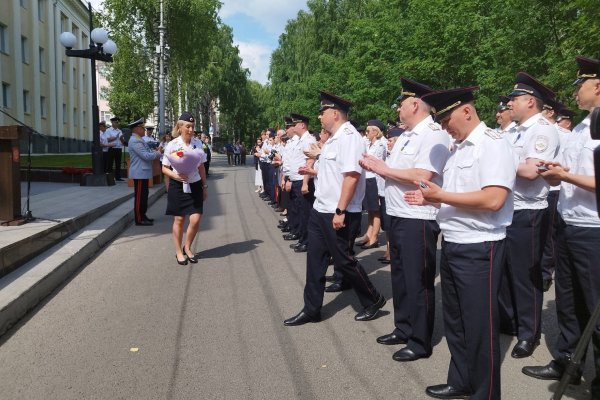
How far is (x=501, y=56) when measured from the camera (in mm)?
17062

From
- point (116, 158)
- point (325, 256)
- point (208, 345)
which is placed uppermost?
point (116, 158)

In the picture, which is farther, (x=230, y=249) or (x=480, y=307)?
(x=230, y=249)

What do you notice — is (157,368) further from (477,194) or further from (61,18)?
(61,18)

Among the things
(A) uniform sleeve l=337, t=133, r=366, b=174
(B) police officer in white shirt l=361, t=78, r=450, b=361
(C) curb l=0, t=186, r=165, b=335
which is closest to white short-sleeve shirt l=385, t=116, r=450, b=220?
(B) police officer in white shirt l=361, t=78, r=450, b=361

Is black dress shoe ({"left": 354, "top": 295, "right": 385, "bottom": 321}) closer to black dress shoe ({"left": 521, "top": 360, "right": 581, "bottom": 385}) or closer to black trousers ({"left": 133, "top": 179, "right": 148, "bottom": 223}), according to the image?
black dress shoe ({"left": 521, "top": 360, "right": 581, "bottom": 385})

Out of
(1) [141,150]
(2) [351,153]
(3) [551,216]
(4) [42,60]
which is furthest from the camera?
(4) [42,60]

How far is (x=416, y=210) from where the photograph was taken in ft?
12.8

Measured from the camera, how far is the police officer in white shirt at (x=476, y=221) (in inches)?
112

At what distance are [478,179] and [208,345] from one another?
2.48 meters

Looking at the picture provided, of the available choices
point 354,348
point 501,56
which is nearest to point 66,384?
point 354,348

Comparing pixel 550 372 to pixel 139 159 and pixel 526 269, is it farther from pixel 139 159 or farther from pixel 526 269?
pixel 139 159

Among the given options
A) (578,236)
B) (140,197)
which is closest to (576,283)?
(578,236)

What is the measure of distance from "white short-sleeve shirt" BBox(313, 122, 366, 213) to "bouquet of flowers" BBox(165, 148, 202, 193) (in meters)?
2.63

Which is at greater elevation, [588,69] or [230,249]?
[588,69]
